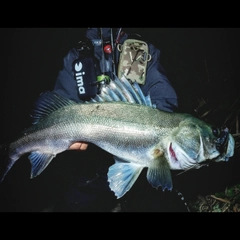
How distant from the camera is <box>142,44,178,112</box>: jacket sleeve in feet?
6.68

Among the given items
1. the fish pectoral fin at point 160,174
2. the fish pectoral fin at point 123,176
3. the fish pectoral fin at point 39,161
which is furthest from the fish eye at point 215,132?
the fish pectoral fin at point 39,161

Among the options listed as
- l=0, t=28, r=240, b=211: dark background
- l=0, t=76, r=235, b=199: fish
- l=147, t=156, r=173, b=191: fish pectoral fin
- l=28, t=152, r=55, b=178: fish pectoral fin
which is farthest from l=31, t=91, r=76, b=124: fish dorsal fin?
l=0, t=28, r=240, b=211: dark background

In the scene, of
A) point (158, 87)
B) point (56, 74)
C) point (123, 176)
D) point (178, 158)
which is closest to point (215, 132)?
point (178, 158)

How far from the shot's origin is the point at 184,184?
2656 millimetres

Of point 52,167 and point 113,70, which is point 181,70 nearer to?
point 113,70

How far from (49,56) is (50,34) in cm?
36

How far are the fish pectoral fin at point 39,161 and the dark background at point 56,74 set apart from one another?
0.75 meters

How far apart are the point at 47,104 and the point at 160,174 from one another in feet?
3.02

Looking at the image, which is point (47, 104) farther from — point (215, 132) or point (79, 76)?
point (215, 132)

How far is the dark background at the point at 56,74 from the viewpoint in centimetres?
274

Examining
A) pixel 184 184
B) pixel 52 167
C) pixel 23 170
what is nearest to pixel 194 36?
pixel 184 184

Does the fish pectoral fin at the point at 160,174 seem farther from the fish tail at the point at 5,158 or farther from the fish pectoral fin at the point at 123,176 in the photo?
the fish tail at the point at 5,158

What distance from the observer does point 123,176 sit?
150cm

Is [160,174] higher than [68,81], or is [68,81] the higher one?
[68,81]
